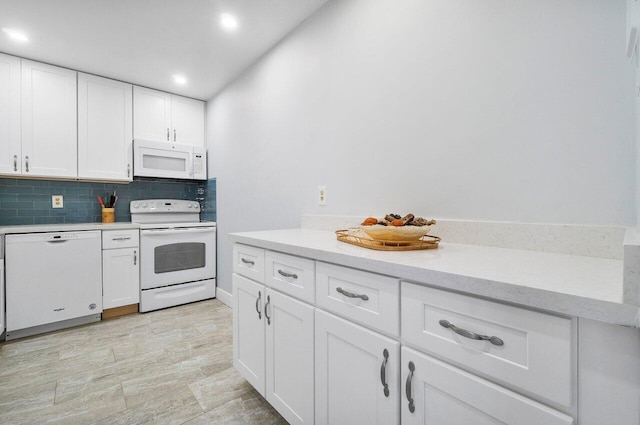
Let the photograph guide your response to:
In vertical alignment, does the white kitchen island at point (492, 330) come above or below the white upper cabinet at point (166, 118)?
below

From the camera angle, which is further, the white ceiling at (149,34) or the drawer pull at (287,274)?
the white ceiling at (149,34)

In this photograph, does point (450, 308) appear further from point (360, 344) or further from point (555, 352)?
point (360, 344)

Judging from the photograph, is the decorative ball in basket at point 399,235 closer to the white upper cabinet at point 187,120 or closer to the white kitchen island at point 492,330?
the white kitchen island at point 492,330

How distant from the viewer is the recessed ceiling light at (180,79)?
9.73ft

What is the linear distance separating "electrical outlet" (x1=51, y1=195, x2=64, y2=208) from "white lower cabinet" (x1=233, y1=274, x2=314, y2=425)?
252 centimetres

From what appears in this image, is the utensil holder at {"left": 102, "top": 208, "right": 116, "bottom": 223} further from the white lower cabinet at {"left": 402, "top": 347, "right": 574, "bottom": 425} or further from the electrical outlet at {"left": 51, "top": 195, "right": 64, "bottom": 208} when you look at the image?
the white lower cabinet at {"left": 402, "top": 347, "right": 574, "bottom": 425}

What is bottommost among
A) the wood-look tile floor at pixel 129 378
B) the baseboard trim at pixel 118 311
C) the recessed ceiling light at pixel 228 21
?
the wood-look tile floor at pixel 129 378

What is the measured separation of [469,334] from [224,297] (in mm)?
2936

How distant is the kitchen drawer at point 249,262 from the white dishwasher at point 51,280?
185 cm

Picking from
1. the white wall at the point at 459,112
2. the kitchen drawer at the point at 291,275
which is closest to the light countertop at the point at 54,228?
the white wall at the point at 459,112

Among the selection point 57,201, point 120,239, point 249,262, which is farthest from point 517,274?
point 57,201

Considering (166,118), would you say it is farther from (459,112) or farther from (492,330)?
(492,330)

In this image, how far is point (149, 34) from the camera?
7.47 feet

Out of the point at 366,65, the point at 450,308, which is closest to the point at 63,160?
the point at 366,65
